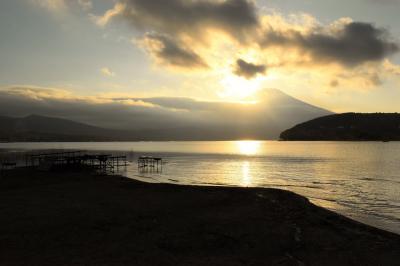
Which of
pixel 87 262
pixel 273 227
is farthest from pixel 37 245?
pixel 273 227

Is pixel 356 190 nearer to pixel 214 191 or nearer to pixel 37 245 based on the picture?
pixel 214 191

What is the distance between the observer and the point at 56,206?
25156 millimetres

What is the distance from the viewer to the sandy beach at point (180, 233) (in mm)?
15195

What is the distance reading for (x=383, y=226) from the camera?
2372 cm

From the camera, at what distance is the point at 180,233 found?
62.4 feet

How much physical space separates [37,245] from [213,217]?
11.4 metres

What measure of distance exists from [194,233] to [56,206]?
12119mm

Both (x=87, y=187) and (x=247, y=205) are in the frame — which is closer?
(x=247, y=205)

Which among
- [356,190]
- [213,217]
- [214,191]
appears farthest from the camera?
[356,190]

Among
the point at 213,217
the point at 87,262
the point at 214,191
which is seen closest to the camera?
the point at 87,262

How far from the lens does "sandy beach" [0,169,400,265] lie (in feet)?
49.9

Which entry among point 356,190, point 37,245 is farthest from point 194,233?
point 356,190

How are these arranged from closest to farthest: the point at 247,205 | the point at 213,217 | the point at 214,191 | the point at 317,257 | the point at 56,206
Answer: the point at 317,257 < the point at 213,217 < the point at 56,206 < the point at 247,205 < the point at 214,191

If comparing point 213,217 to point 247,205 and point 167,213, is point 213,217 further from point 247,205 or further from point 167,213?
point 247,205
